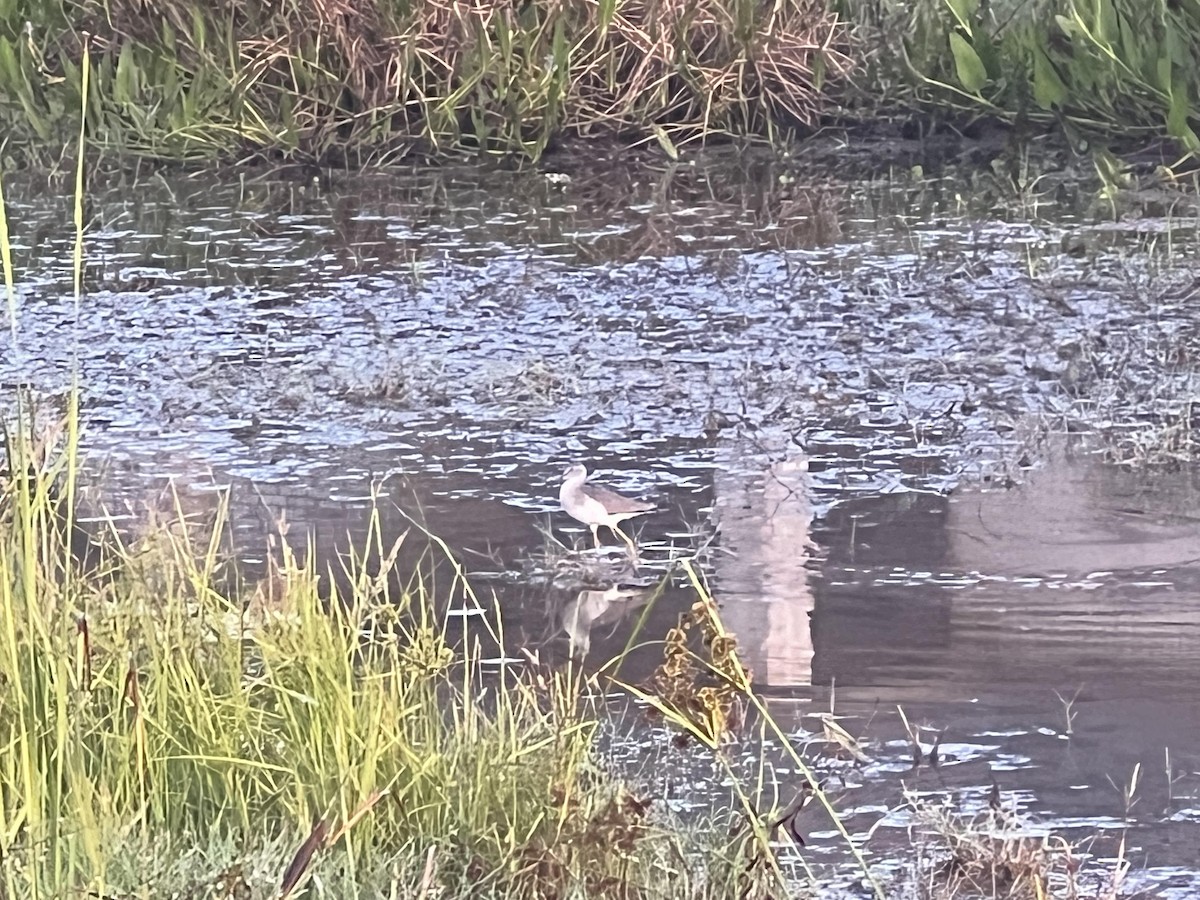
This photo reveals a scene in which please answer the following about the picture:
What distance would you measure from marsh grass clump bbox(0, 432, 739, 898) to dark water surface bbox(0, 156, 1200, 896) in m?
0.42

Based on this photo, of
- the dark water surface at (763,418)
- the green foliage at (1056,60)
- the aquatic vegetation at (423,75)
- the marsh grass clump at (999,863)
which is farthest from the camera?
the aquatic vegetation at (423,75)

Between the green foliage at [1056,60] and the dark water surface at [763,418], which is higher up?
the green foliage at [1056,60]

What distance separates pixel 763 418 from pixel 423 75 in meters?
5.52

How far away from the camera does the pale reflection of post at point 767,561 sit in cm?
404

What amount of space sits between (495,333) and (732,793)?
12.5ft

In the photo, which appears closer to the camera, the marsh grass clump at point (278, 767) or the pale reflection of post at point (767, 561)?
the marsh grass clump at point (278, 767)

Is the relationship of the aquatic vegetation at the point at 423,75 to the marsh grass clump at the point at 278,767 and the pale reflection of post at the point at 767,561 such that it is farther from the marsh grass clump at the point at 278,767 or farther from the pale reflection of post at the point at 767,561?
the marsh grass clump at the point at 278,767

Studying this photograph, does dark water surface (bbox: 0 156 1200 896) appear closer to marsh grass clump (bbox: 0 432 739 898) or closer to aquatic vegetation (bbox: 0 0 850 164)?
marsh grass clump (bbox: 0 432 739 898)

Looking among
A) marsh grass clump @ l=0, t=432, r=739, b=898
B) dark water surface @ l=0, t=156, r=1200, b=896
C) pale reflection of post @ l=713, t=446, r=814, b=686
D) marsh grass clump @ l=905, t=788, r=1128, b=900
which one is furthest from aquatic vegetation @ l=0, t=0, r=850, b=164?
marsh grass clump @ l=905, t=788, r=1128, b=900

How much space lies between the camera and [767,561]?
4609 millimetres

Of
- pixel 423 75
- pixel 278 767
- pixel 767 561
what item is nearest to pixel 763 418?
pixel 767 561

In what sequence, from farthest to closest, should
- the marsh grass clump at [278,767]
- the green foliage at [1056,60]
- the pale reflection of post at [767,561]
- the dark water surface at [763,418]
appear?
the green foliage at [1056,60] → the pale reflection of post at [767,561] → the dark water surface at [763,418] → the marsh grass clump at [278,767]

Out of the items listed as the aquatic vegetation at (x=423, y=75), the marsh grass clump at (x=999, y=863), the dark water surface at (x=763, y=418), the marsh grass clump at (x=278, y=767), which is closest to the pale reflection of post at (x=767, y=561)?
the dark water surface at (x=763, y=418)

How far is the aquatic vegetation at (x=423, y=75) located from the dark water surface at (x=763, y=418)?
33.8 inches
